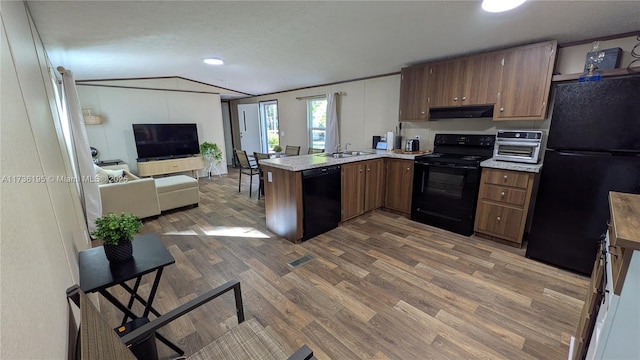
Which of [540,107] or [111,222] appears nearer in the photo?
[111,222]

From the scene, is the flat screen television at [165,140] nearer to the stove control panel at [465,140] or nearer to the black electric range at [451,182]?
the black electric range at [451,182]

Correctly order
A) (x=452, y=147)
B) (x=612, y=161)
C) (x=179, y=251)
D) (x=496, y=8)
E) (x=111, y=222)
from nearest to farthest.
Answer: (x=111, y=222) < (x=496, y=8) < (x=612, y=161) < (x=179, y=251) < (x=452, y=147)

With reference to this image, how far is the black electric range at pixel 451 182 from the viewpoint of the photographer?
2971 millimetres

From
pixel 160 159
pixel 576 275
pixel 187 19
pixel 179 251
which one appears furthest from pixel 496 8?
pixel 160 159

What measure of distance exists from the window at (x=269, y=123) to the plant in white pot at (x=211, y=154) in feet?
4.56

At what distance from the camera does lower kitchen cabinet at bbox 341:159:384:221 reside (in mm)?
3328

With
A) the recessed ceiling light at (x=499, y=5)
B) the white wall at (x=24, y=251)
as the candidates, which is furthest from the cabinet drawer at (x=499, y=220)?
the white wall at (x=24, y=251)

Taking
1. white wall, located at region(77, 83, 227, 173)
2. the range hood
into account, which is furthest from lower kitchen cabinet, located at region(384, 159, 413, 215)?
white wall, located at region(77, 83, 227, 173)

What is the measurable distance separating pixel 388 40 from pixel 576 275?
293 centimetres

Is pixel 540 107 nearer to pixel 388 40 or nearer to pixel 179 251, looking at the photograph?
pixel 388 40

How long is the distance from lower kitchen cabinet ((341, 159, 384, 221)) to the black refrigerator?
1851mm

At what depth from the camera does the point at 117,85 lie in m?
4.96

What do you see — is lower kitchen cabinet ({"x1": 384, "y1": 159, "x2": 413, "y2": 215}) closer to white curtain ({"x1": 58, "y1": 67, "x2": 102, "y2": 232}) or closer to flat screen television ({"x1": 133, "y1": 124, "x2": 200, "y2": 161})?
→ white curtain ({"x1": 58, "y1": 67, "x2": 102, "y2": 232})

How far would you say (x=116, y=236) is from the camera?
140 cm
